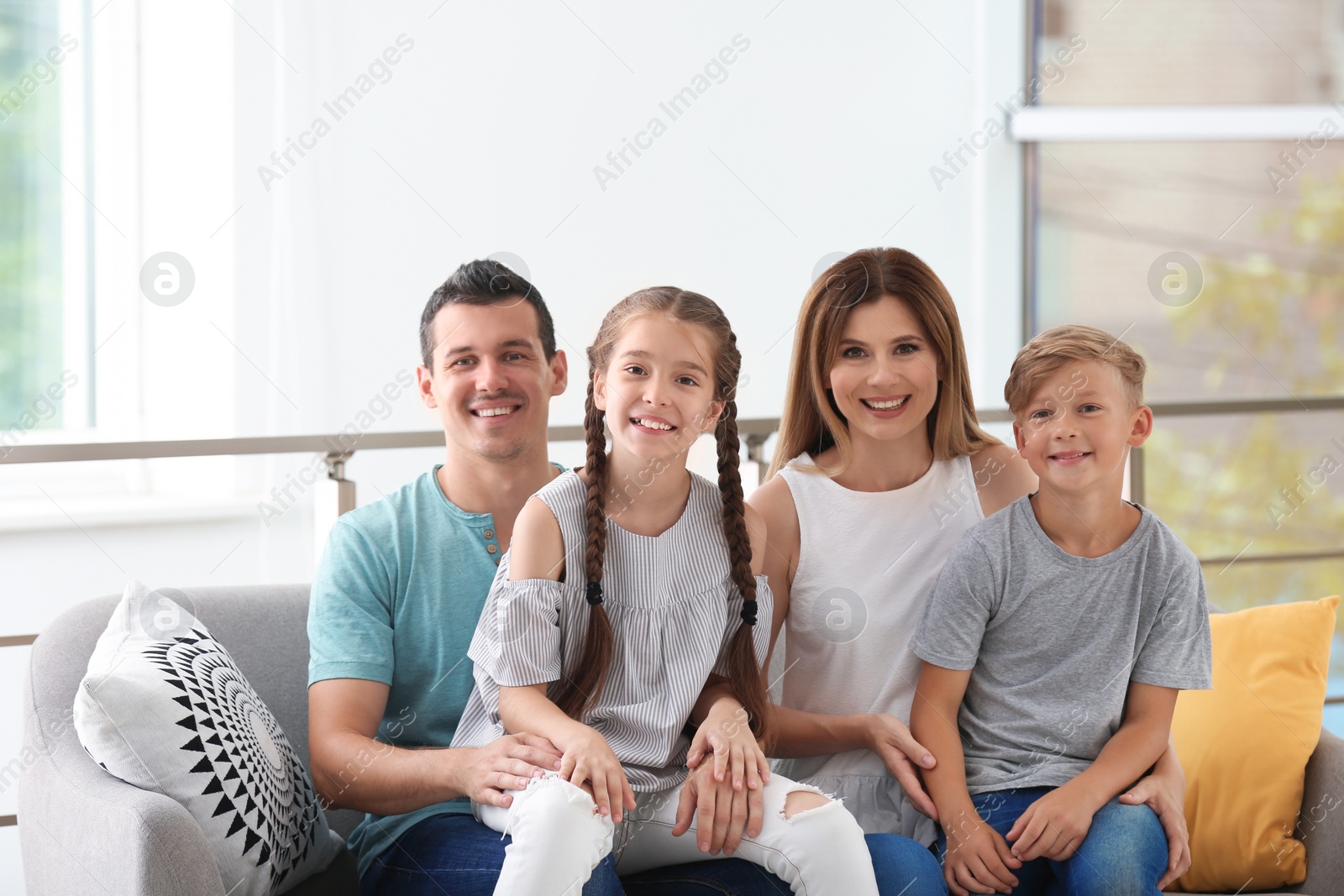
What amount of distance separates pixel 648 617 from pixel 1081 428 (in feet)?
1.89

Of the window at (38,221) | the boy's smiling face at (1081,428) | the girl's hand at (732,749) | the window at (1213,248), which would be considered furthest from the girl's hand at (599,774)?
the window at (1213,248)

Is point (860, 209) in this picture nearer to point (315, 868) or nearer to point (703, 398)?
point (703, 398)

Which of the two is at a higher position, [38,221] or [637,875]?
[38,221]

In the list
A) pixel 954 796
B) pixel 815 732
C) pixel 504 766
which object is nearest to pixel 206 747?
pixel 504 766

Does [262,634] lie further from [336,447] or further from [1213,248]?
[1213,248]

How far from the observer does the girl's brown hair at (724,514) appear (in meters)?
1.32

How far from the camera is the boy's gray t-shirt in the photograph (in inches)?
55.1

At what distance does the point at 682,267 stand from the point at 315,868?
10.7ft

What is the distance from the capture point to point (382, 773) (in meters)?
1.32

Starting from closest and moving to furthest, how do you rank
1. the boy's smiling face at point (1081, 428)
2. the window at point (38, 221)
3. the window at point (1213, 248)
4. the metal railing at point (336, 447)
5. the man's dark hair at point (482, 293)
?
the boy's smiling face at point (1081, 428)
the man's dark hair at point (482, 293)
the metal railing at point (336, 447)
the window at point (38, 221)
the window at point (1213, 248)

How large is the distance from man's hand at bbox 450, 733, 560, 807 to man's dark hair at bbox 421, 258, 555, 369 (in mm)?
544

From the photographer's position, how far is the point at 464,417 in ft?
4.95

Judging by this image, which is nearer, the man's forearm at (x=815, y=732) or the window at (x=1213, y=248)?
the man's forearm at (x=815, y=732)

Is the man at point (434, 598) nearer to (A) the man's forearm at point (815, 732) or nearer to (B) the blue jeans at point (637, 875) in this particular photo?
(B) the blue jeans at point (637, 875)
